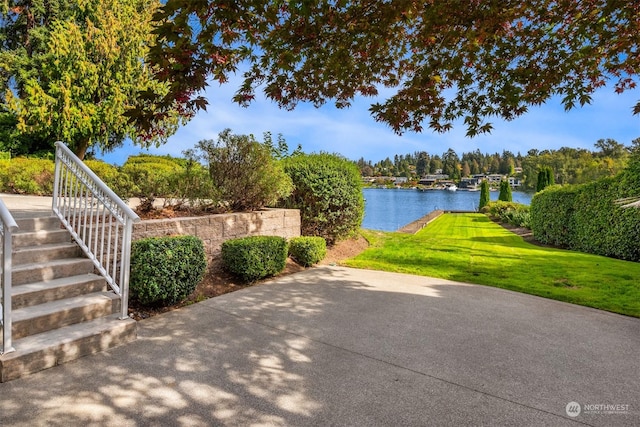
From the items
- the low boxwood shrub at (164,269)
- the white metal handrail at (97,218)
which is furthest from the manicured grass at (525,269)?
the white metal handrail at (97,218)

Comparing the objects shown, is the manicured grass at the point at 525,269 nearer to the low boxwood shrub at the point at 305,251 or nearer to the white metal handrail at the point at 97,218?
the low boxwood shrub at the point at 305,251

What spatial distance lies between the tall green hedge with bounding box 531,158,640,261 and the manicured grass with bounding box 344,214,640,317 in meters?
1.26

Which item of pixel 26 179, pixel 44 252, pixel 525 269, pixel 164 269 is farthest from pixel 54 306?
pixel 26 179

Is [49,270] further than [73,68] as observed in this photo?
No

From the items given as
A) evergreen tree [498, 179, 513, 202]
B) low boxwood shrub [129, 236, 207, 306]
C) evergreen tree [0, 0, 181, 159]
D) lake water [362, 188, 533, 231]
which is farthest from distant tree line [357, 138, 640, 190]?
low boxwood shrub [129, 236, 207, 306]

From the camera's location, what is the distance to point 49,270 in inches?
135

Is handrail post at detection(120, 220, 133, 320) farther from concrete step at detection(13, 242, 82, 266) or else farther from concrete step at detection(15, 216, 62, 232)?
concrete step at detection(15, 216, 62, 232)

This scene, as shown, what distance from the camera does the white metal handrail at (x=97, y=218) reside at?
10.6 ft

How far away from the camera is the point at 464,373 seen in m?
2.68

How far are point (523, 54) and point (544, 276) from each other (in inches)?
149

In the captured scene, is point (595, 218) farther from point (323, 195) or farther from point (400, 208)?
point (400, 208)

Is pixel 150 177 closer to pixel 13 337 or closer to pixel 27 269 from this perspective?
pixel 27 269

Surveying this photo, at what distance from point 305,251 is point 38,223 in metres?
3.83

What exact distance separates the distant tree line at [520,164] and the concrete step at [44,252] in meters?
38.1
